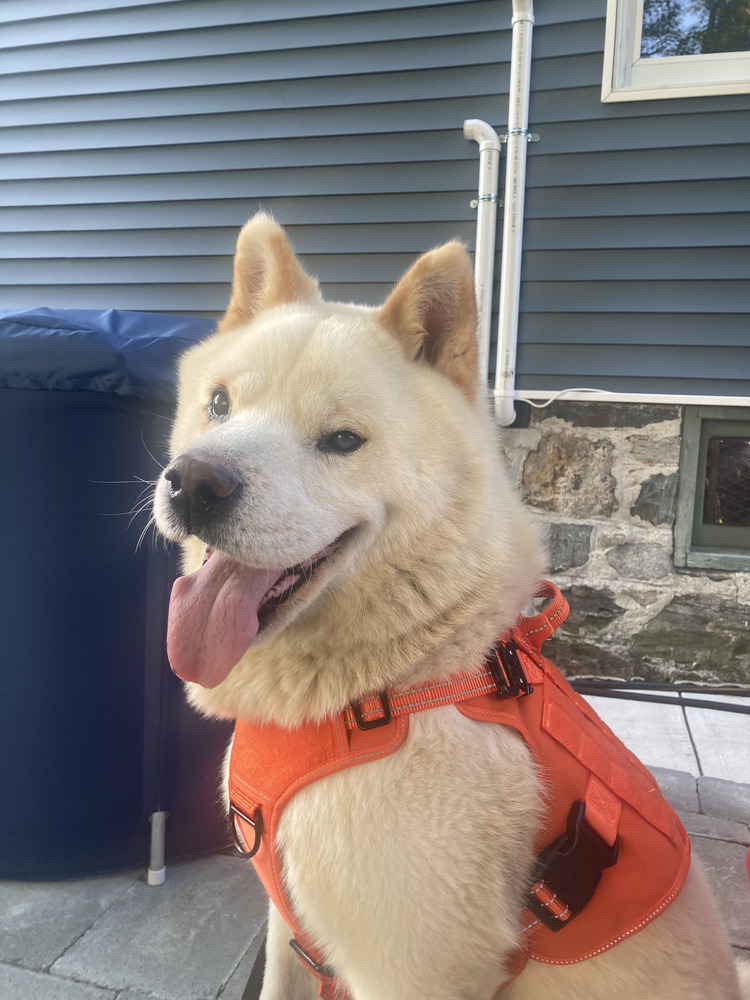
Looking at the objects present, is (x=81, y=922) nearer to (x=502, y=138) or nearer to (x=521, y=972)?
(x=521, y=972)

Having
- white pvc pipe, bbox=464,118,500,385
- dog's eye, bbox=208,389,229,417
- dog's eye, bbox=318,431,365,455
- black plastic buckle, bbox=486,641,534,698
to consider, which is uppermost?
white pvc pipe, bbox=464,118,500,385

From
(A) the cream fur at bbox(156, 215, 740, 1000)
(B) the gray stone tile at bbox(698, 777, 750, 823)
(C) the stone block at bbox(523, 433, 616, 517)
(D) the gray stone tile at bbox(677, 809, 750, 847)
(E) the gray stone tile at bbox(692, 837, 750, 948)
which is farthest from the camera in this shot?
(C) the stone block at bbox(523, 433, 616, 517)

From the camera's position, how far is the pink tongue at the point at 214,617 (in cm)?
117

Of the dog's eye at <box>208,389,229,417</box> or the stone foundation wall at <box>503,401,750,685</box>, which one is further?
the stone foundation wall at <box>503,401,750,685</box>

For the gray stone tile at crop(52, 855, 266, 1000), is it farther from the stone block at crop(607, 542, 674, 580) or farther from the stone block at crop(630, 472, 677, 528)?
the stone block at crop(630, 472, 677, 528)

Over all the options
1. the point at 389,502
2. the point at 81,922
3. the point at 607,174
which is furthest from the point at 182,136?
the point at 81,922

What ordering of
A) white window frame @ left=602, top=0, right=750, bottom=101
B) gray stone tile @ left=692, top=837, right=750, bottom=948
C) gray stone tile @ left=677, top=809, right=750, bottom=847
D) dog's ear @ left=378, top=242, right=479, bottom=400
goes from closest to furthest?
dog's ear @ left=378, top=242, right=479, bottom=400
gray stone tile @ left=692, top=837, right=750, bottom=948
gray stone tile @ left=677, top=809, right=750, bottom=847
white window frame @ left=602, top=0, right=750, bottom=101

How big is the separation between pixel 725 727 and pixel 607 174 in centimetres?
285

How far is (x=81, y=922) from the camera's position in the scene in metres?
1.87

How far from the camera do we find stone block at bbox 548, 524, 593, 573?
149 inches

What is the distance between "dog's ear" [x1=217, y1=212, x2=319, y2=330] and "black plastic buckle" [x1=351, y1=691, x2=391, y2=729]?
92cm

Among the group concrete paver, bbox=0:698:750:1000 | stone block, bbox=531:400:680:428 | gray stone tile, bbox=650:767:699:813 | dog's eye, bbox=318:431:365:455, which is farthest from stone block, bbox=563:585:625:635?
dog's eye, bbox=318:431:365:455

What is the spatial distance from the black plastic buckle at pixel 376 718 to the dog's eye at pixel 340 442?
0.46 metres

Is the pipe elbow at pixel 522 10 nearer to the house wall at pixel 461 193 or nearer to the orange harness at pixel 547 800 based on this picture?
the house wall at pixel 461 193
